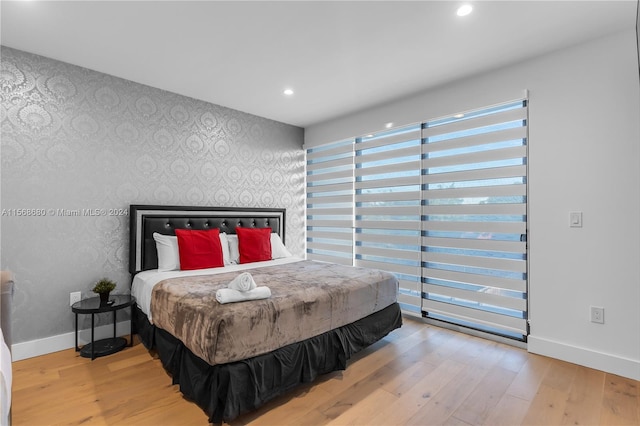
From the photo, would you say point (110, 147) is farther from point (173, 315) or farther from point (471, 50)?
point (471, 50)

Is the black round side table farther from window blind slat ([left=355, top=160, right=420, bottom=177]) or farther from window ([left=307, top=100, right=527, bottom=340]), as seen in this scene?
window blind slat ([left=355, top=160, right=420, bottom=177])

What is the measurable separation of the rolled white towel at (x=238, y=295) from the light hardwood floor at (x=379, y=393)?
0.68 meters

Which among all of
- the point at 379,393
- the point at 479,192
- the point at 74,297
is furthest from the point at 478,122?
the point at 74,297

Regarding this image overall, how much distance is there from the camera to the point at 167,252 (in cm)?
308

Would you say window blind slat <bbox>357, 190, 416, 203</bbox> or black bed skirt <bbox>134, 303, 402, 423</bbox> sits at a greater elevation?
window blind slat <bbox>357, 190, 416, 203</bbox>

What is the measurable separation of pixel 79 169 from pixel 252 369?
2456 millimetres

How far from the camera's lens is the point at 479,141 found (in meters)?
3.05

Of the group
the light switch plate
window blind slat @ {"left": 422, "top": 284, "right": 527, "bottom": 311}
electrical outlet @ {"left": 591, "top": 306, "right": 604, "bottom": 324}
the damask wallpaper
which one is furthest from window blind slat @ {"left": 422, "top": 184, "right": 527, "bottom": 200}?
the damask wallpaper

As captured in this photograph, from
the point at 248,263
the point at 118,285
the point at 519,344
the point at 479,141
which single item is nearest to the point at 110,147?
the point at 118,285

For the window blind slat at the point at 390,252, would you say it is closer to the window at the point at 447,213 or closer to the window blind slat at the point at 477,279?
the window at the point at 447,213

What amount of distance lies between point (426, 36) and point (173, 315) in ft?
9.04

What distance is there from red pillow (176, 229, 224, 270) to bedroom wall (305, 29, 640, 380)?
9.80 feet

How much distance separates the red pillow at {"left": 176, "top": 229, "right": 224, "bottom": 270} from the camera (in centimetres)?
306

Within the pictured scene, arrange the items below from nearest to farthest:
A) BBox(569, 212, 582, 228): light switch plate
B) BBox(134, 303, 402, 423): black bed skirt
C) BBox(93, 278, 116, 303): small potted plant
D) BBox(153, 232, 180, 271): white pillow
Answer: BBox(134, 303, 402, 423): black bed skirt, BBox(569, 212, 582, 228): light switch plate, BBox(93, 278, 116, 303): small potted plant, BBox(153, 232, 180, 271): white pillow
